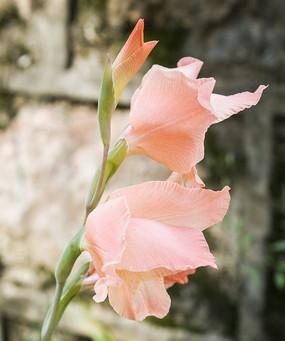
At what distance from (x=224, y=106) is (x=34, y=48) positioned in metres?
1.01

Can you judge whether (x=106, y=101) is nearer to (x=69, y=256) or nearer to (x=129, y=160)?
(x=69, y=256)

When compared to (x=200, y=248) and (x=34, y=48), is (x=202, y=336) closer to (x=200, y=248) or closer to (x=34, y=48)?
(x=34, y=48)

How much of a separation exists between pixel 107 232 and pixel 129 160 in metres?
0.94

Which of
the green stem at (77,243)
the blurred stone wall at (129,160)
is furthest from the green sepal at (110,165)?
the blurred stone wall at (129,160)

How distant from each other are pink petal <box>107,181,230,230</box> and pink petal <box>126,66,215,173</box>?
30 mm

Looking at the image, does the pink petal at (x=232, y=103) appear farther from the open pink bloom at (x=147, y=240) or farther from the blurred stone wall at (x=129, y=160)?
the blurred stone wall at (x=129, y=160)

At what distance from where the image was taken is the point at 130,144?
492 millimetres

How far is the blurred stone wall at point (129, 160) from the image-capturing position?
1289mm

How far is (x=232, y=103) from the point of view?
482 millimetres

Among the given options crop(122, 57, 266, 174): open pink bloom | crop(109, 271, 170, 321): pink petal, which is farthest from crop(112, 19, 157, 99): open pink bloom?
crop(109, 271, 170, 321): pink petal

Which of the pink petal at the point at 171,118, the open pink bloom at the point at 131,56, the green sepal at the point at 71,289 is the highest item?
the open pink bloom at the point at 131,56

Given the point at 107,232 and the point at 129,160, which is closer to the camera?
the point at 107,232

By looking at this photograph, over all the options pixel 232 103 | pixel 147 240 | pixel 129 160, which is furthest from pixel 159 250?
pixel 129 160

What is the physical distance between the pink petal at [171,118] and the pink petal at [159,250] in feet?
0.20
